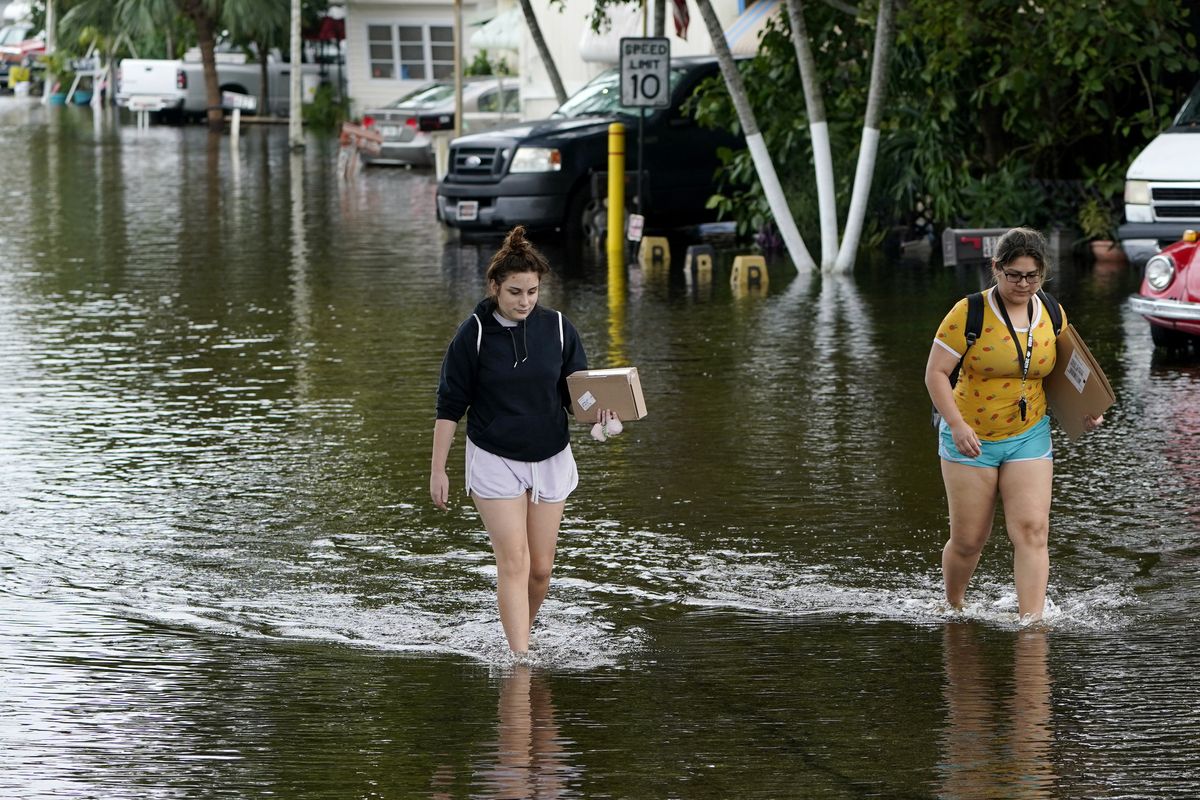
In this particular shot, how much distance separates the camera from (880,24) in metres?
18.0

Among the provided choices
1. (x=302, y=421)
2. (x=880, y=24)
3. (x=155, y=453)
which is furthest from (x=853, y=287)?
(x=155, y=453)

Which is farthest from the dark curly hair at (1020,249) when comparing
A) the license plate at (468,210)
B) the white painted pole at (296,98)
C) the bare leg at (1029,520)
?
the white painted pole at (296,98)

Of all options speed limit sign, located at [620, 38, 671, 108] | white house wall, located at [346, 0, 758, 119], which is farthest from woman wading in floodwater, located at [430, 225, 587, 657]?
white house wall, located at [346, 0, 758, 119]

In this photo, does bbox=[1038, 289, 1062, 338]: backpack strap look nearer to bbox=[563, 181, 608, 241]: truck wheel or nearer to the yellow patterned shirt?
the yellow patterned shirt

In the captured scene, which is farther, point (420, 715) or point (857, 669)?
point (857, 669)

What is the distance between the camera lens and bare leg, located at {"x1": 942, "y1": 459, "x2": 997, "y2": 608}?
718cm

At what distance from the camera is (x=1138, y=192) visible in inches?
677

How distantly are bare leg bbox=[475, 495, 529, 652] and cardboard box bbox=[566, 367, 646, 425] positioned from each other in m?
0.36

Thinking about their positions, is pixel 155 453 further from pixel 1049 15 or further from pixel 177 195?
pixel 177 195

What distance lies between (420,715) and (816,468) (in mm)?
4178

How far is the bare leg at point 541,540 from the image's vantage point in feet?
22.3

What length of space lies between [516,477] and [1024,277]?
5.90 ft

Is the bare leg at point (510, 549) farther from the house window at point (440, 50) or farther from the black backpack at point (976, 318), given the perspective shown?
the house window at point (440, 50)

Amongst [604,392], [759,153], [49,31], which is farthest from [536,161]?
[49,31]
